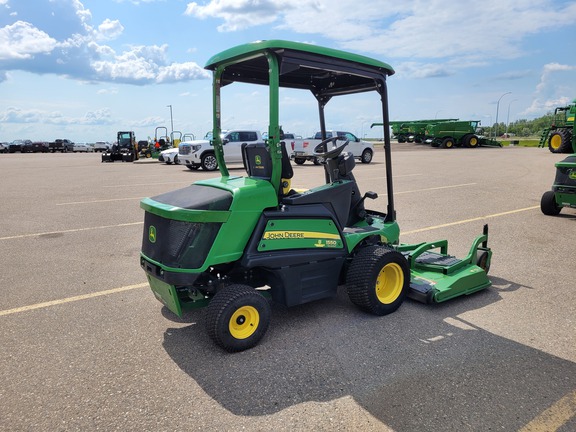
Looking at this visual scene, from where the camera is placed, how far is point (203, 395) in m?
2.88

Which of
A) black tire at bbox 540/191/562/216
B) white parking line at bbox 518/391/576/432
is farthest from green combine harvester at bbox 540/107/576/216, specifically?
white parking line at bbox 518/391/576/432

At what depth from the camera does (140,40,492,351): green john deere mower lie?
11.1ft

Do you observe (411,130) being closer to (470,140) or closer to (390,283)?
(470,140)

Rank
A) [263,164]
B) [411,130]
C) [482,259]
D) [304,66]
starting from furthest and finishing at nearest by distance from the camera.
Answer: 1. [411,130]
2. [482,259]
3. [263,164]
4. [304,66]

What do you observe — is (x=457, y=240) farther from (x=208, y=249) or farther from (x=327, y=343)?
(x=208, y=249)

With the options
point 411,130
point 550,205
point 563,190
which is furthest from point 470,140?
point 563,190

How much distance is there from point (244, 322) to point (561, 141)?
2745 cm

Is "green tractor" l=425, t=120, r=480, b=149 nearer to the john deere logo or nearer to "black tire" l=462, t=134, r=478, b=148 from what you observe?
"black tire" l=462, t=134, r=478, b=148

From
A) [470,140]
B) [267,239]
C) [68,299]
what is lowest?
[68,299]

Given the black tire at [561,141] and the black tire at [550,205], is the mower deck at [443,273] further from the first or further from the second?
the black tire at [561,141]

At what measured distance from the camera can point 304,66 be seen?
3645 mm

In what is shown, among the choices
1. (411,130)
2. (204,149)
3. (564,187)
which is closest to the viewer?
(564,187)

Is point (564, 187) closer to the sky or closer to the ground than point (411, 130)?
closer to the ground

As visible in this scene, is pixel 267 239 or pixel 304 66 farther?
pixel 304 66
